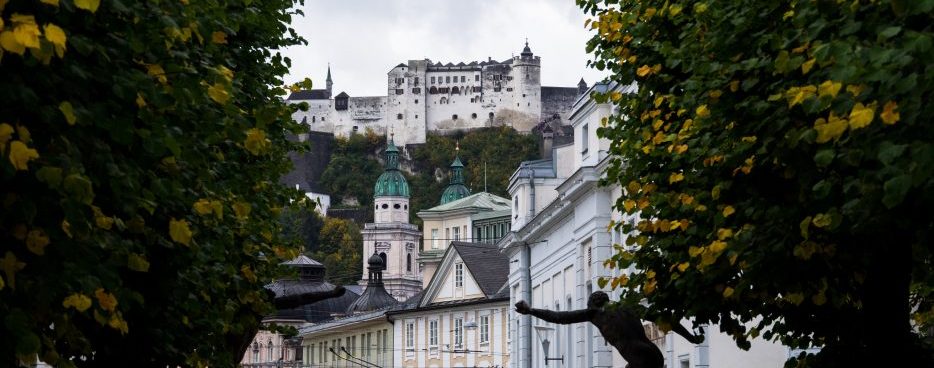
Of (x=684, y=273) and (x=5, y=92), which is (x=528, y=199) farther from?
(x=5, y=92)

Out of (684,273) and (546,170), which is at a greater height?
(546,170)

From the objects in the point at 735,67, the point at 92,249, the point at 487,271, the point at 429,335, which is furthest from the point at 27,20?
the point at 429,335

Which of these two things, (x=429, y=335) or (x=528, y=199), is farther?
(x=429, y=335)

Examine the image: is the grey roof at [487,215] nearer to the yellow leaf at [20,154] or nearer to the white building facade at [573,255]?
the white building facade at [573,255]

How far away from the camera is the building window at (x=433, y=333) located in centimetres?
9812

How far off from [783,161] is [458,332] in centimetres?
7793

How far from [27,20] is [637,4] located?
13.4 meters

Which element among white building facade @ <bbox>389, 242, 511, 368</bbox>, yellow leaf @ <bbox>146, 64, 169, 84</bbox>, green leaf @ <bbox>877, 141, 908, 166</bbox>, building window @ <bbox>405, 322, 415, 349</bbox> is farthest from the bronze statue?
building window @ <bbox>405, 322, 415, 349</bbox>

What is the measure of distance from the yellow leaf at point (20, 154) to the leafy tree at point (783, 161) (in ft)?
18.1

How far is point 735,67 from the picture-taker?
18.3 metres

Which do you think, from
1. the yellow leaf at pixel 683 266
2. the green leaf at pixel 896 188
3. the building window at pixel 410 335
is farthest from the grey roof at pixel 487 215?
the green leaf at pixel 896 188

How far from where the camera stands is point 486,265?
93.8 meters

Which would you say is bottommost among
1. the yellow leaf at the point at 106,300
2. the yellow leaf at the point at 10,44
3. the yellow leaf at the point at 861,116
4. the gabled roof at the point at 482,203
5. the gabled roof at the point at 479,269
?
the yellow leaf at the point at 106,300

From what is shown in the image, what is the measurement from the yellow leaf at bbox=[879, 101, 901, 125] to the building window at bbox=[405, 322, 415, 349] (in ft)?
291
